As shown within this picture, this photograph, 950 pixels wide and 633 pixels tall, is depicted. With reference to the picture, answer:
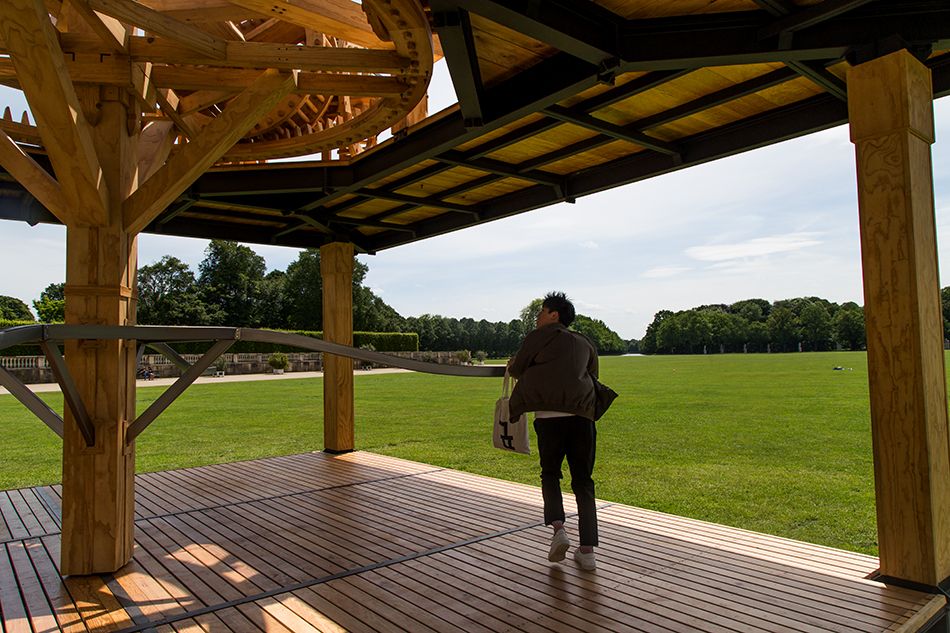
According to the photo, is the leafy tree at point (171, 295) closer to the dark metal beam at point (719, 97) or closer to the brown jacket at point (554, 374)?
the dark metal beam at point (719, 97)

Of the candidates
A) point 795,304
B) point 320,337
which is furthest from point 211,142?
point 795,304

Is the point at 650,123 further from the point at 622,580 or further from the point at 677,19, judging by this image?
the point at 622,580

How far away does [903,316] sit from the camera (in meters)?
3.27

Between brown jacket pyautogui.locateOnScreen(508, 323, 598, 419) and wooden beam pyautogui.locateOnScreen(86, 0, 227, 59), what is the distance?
273 centimetres

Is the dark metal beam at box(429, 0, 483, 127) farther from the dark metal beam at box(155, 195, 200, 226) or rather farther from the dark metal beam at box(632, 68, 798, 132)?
the dark metal beam at box(155, 195, 200, 226)

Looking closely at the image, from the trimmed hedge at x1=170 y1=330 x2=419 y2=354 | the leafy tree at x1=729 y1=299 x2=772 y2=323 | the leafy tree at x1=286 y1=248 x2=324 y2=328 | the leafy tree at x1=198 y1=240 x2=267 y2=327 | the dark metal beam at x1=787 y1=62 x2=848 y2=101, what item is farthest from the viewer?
the leafy tree at x1=729 y1=299 x2=772 y2=323

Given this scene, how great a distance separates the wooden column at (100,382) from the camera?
3855 millimetres

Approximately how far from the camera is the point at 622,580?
12.0ft

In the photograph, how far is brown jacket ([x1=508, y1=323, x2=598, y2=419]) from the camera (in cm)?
363

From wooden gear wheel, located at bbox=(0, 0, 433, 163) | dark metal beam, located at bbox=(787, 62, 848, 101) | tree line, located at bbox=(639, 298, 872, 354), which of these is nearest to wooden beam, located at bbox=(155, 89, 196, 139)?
wooden gear wheel, located at bbox=(0, 0, 433, 163)

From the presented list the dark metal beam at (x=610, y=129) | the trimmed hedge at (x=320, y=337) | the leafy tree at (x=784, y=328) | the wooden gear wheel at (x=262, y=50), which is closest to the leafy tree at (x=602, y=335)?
the leafy tree at (x=784, y=328)

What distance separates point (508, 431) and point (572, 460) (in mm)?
510

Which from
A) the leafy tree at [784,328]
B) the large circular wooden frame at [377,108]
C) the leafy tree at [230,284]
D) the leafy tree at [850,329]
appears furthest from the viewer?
the leafy tree at [784,328]

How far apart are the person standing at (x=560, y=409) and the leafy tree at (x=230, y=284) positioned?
59.0 m
